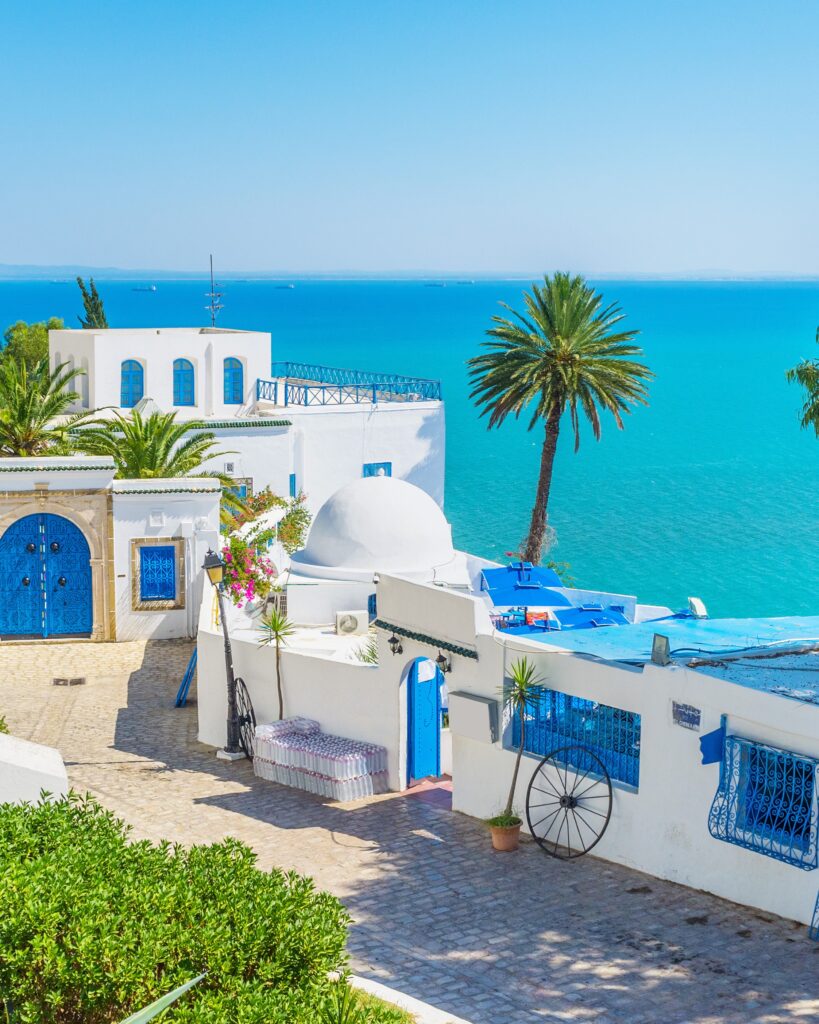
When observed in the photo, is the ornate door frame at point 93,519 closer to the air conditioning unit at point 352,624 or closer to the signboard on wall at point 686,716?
the air conditioning unit at point 352,624

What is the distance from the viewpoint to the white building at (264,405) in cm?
3462

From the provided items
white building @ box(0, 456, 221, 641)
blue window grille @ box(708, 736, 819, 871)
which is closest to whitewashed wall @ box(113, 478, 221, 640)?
white building @ box(0, 456, 221, 641)

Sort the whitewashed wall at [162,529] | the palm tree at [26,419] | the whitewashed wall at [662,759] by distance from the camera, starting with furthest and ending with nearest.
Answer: the palm tree at [26,419] → the whitewashed wall at [162,529] → the whitewashed wall at [662,759]

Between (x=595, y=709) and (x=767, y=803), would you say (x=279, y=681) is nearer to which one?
(x=595, y=709)

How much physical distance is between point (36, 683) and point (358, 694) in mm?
7991

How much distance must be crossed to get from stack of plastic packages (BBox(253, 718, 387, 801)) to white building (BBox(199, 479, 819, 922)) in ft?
0.77

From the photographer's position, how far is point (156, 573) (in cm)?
2736

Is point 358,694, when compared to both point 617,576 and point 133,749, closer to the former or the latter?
point 133,749

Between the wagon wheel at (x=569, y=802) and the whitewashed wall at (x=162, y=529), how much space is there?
39.1 ft

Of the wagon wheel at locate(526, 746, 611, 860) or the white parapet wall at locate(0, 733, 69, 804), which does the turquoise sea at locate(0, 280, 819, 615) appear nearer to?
the wagon wheel at locate(526, 746, 611, 860)

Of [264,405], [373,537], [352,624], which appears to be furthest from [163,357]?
[352,624]

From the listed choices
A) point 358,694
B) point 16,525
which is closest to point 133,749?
point 358,694

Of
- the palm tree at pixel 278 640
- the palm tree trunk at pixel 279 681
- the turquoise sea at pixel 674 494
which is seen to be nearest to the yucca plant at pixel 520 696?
the palm tree at pixel 278 640

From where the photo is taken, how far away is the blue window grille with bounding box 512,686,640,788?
15.9m
